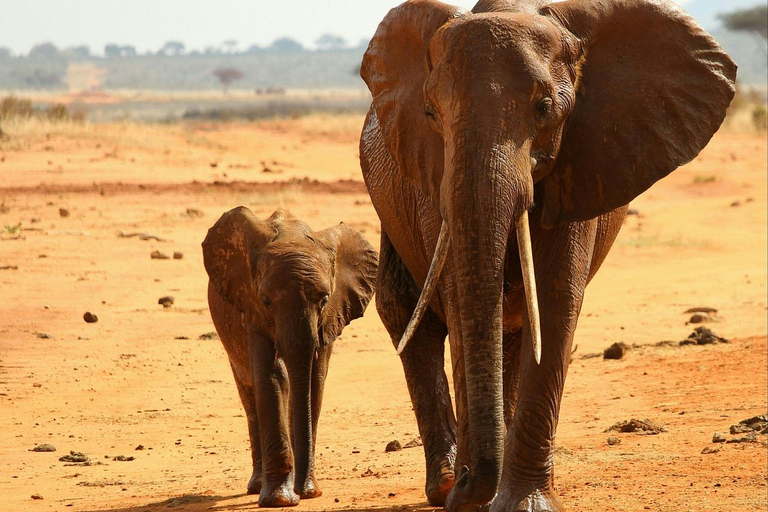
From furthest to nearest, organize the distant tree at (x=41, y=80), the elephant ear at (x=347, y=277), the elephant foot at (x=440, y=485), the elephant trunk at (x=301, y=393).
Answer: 1. the distant tree at (x=41, y=80)
2. the elephant ear at (x=347, y=277)
3. the elephant trunk at (x=301, y=393)
4. the elephant foot at (x=440, y=485)

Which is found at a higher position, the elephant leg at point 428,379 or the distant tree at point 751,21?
the distant tree at point 751,21

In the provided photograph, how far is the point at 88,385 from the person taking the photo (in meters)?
9.90

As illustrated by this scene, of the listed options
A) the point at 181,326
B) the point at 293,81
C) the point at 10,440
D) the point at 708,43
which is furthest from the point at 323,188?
the point at 293,81

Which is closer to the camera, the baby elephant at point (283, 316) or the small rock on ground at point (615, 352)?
the baby elephant at point (283, 316)

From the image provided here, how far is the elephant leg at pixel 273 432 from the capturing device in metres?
6.25

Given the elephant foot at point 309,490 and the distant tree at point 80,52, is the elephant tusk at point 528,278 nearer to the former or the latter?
the elephant foot at point 309,490

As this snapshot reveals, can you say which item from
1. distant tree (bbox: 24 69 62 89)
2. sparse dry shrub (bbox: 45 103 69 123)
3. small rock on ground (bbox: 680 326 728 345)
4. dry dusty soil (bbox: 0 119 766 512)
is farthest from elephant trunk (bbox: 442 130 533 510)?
distant tree (bbox: 24 69 62 89)

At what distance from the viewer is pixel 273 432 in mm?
6320

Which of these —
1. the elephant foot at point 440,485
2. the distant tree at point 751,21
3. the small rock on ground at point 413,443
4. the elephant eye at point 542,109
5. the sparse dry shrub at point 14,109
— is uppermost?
the distant tree at point 751,21

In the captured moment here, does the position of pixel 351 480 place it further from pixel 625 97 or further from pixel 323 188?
pixel 323 188

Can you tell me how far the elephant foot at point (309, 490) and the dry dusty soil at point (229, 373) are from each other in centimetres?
6

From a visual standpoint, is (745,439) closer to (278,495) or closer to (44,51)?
(278,495)

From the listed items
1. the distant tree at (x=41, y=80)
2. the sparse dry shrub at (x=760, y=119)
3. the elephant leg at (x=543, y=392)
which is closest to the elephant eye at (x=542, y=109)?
the elephant leg at (x=543, y=392)

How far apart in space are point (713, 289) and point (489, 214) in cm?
1055
